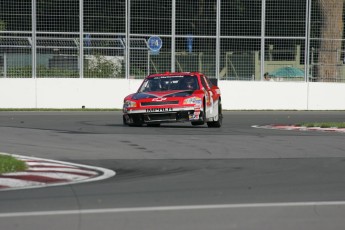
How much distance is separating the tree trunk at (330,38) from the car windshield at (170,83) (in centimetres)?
1609

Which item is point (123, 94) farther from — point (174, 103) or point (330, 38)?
point (174, 103)

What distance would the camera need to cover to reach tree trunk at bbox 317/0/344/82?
35.3m

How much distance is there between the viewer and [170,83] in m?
20.4

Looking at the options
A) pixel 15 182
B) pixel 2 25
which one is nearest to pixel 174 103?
pixel 15 182

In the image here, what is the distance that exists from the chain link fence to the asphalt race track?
17154mm

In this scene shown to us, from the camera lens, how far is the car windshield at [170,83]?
66.1 ft

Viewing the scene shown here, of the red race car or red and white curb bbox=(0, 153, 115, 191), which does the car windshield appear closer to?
the red race car

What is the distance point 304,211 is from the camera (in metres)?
7.95

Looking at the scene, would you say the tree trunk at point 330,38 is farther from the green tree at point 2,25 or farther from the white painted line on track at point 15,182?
the white painted line on track at point 15,182

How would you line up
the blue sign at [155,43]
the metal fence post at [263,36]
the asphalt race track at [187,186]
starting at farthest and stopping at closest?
the metal fence post at [263,36]
the blue sign at [155,43]
the asphalt race track at [187,186]

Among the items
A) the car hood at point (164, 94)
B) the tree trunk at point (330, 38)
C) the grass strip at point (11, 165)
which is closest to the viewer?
the grass strip at point (11, 165)

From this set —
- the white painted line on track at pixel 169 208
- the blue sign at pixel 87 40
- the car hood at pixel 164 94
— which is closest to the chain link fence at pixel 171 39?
the blue sign at pixel 87 40

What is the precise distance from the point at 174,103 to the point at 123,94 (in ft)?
49.1

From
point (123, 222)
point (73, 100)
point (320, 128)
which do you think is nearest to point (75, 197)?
point (123, 222)
